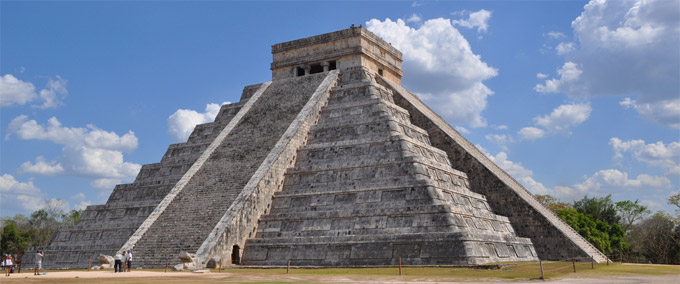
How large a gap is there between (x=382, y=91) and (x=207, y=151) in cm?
841

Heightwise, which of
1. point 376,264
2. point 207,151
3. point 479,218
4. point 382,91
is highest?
point 382,91

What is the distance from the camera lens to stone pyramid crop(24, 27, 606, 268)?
19656 millimetres

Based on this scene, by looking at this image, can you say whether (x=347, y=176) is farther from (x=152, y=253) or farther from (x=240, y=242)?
(x=152, y=253)

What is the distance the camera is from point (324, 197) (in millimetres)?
21719

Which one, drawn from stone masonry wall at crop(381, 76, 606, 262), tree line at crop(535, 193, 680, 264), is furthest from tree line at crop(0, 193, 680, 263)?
stone masonry wall at crop(381, 76, 606, 262)

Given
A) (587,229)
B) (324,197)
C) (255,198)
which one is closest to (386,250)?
(324,197)

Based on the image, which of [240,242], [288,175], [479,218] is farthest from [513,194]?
[240,242]

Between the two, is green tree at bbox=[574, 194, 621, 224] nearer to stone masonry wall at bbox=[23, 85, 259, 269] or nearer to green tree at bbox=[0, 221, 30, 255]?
stone masonry wall at bbox=[23, 85, 259, 269]

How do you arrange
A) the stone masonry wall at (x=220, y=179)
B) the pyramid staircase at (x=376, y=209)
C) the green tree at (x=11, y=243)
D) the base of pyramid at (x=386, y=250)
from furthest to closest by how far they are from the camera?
the green tree at (x=11, y=243)
the stone masonry wall at (x=220, y=179)
the pyramid staircase at (x=376, y=209)
the base of pyramid at (x=386, y=250)

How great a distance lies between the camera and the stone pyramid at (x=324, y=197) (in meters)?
19.7

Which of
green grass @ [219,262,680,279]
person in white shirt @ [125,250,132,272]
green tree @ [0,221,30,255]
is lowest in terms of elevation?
green grass @ [219,262,680,279]

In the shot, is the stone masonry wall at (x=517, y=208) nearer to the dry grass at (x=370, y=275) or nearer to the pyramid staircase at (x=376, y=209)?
the pyramid staircase at (x=376, y=209)

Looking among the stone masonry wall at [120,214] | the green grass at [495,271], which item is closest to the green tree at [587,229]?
the green grass at [495,271]

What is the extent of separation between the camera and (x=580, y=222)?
36.2m
